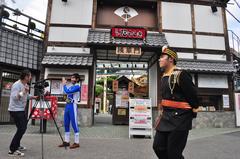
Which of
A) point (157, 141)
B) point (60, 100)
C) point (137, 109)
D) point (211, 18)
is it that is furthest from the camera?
point (211, 18)

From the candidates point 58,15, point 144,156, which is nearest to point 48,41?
point 58,15

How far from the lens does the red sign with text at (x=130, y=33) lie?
34.6 ft

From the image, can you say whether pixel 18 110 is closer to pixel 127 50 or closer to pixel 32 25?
pixel 127 50

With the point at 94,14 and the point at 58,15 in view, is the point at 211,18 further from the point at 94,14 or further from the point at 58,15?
the point at 58,15

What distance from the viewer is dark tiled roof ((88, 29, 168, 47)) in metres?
10.1

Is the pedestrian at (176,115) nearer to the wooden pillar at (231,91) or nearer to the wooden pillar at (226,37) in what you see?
the wooden pillar at (231,91)

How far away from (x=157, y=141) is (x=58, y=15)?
9.82 m

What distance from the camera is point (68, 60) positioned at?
33.3 ft

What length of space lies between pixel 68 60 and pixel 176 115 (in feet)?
27.1

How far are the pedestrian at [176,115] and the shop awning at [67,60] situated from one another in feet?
25.1

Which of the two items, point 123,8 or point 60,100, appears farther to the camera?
point 123,8

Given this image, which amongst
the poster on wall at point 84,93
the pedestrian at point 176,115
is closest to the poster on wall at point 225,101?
the poster on wall at point 84,93

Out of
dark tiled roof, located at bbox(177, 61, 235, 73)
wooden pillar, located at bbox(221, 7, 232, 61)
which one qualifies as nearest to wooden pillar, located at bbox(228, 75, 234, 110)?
dark tiled roof, located at bbox(177, 61, 235, 73)

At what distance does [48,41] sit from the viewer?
1075 centimetres
